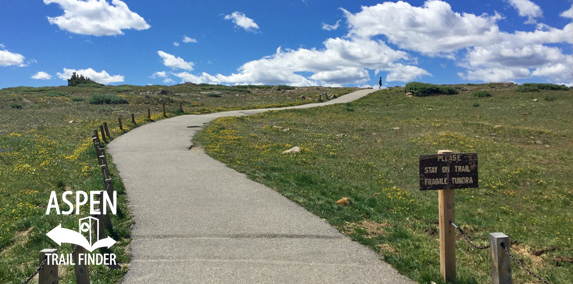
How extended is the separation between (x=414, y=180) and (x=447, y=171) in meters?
8.58

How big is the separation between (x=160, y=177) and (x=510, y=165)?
48.5ft

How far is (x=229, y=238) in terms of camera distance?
7453mm

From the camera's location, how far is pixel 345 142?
21.5 meters

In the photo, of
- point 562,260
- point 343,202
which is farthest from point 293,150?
point 562,260

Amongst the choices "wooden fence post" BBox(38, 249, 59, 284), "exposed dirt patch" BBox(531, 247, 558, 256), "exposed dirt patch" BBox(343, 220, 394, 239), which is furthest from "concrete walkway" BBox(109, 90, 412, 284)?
"exposed dirt patch" BBox(531, 247, 558, 256)

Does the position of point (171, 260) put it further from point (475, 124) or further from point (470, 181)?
point (475, 124)

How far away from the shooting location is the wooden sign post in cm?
564

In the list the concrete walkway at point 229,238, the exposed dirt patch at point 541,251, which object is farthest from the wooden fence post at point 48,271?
the exposed dirt patch at point 541,251

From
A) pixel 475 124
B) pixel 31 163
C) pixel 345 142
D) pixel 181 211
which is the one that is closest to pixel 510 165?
pixel 345 142

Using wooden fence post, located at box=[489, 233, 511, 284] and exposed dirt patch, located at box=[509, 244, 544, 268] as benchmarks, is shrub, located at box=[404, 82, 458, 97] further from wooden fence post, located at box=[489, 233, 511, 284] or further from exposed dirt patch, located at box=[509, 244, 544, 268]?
wooden fence post, located at box=[489, 233, 511, 284]

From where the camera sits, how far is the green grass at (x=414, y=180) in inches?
292

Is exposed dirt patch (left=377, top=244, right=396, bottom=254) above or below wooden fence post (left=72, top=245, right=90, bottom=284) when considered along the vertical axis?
below

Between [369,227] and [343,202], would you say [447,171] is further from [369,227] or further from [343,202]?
[343,202]

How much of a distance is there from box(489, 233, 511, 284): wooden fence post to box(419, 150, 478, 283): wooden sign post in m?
0.94
